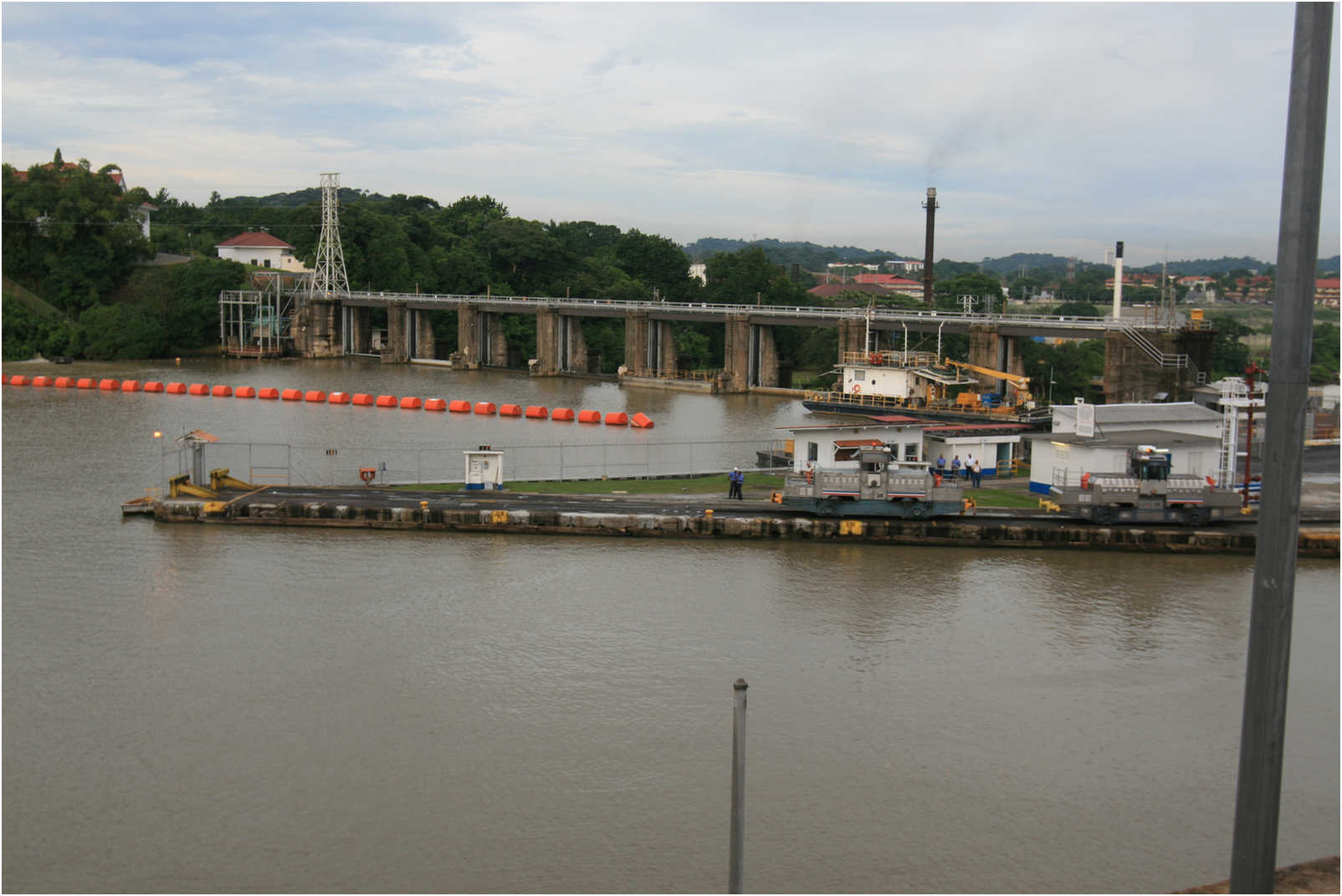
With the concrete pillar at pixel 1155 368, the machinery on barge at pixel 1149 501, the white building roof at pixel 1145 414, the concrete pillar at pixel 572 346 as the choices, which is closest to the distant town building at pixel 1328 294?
the white building roof at pixel 1145 414

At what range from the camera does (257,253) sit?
11012cm

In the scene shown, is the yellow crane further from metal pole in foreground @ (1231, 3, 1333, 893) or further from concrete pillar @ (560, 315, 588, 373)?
A: metal pole in foreground @ (1231, 3, 1333, 893)

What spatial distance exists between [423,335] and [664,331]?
25.2m

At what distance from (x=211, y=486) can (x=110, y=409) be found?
26693 millimetres

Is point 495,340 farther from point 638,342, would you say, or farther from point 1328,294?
point 1328,294

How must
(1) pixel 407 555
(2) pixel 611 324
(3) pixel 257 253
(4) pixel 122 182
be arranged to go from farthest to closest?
(4) pixel 122 182
(3) pixel 257 253
(2) pixel 611 324
(1) pixel 407 555

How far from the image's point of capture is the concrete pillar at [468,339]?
3295 inches

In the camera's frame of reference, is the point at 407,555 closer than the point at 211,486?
Yes

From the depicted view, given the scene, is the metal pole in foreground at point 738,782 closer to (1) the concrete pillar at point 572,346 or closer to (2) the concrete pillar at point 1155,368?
(2) the concrete pillar at point 1155,368

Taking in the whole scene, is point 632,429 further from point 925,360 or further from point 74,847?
point 74,847

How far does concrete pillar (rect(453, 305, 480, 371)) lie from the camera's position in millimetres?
83688

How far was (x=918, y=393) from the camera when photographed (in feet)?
149

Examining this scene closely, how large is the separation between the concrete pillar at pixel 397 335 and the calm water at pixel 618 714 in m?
59.8

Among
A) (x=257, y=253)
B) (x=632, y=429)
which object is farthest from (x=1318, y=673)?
(x=257, y=253)
